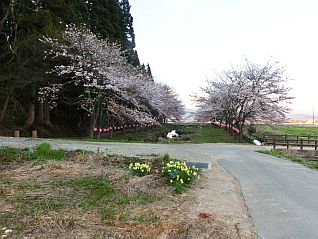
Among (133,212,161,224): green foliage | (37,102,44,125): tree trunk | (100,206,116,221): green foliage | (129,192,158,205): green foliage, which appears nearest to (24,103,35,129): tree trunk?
(37,102,44,125): tree trunk

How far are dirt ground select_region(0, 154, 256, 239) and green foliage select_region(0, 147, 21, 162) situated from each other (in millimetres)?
985

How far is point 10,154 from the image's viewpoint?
30.6ft

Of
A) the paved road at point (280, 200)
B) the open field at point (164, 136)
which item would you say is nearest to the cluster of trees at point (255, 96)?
the open field at point (164, 136)

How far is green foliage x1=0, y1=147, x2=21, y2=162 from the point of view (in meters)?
8.98

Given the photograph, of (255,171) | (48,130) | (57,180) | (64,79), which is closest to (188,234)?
(57,180)

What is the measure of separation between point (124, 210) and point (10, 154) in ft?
17.9

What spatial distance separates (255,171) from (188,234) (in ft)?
20.4

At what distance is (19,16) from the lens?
20297 millimetres

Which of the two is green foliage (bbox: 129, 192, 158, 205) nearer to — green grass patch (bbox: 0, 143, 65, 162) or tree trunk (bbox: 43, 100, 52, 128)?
green grass patch (bbox: 0, 143, 65, 162)

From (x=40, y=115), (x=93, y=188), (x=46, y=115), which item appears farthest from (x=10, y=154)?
(x=46, y=115)

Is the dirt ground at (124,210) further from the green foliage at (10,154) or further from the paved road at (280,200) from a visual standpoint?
the green foliage at (10,154)

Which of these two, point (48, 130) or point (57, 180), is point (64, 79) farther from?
point (57, 180)

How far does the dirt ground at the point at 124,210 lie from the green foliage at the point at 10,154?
3.23ft

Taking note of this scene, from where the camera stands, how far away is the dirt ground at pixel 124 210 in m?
4.25
